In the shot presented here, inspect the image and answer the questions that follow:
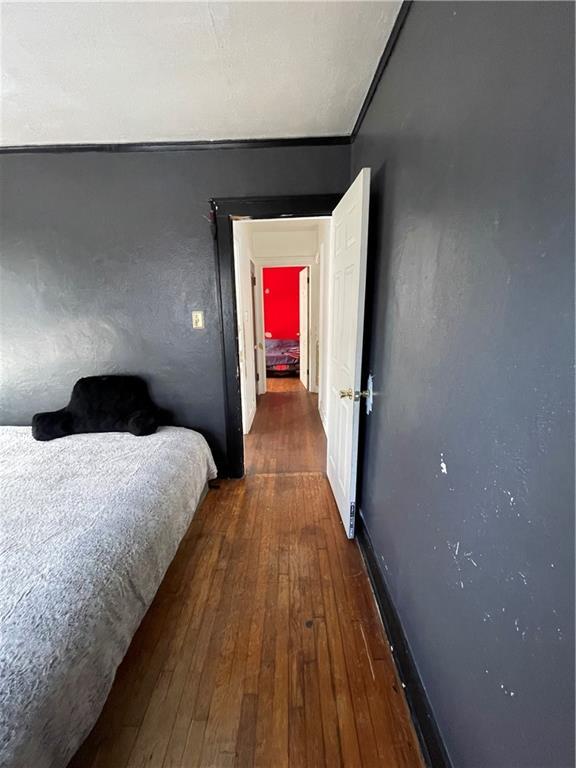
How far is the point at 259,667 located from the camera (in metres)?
1.21

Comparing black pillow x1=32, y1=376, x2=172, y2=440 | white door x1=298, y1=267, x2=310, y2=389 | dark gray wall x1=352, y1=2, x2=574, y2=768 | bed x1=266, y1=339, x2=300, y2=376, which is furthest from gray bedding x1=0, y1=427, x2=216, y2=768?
bed x1=266, y1=339, x2=300, y2=376

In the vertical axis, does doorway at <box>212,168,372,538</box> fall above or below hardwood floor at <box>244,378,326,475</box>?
Result: above

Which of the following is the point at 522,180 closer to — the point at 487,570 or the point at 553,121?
the point at 553,121

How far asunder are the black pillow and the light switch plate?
25.3 inches

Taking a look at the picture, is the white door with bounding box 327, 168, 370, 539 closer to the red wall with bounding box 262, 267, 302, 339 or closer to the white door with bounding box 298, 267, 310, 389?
the white door with bounding box 298, 267, 310, 389

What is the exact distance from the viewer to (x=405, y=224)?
116cm

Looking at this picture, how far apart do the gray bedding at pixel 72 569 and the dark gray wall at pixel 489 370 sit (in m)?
1.05

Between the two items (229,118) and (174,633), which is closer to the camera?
(174,633)

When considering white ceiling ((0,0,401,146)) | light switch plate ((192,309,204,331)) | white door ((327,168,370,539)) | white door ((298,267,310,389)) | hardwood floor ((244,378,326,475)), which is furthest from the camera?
white door ((298,267,310,389))

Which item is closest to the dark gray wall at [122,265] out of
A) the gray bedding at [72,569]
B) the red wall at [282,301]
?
the gray bedding at [72,569]

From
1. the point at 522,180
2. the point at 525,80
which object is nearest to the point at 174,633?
the point at 522,180

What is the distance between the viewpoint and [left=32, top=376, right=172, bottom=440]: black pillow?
6.79 ft

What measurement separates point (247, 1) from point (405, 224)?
93 cm

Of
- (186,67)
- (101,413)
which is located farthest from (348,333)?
(101,413)
